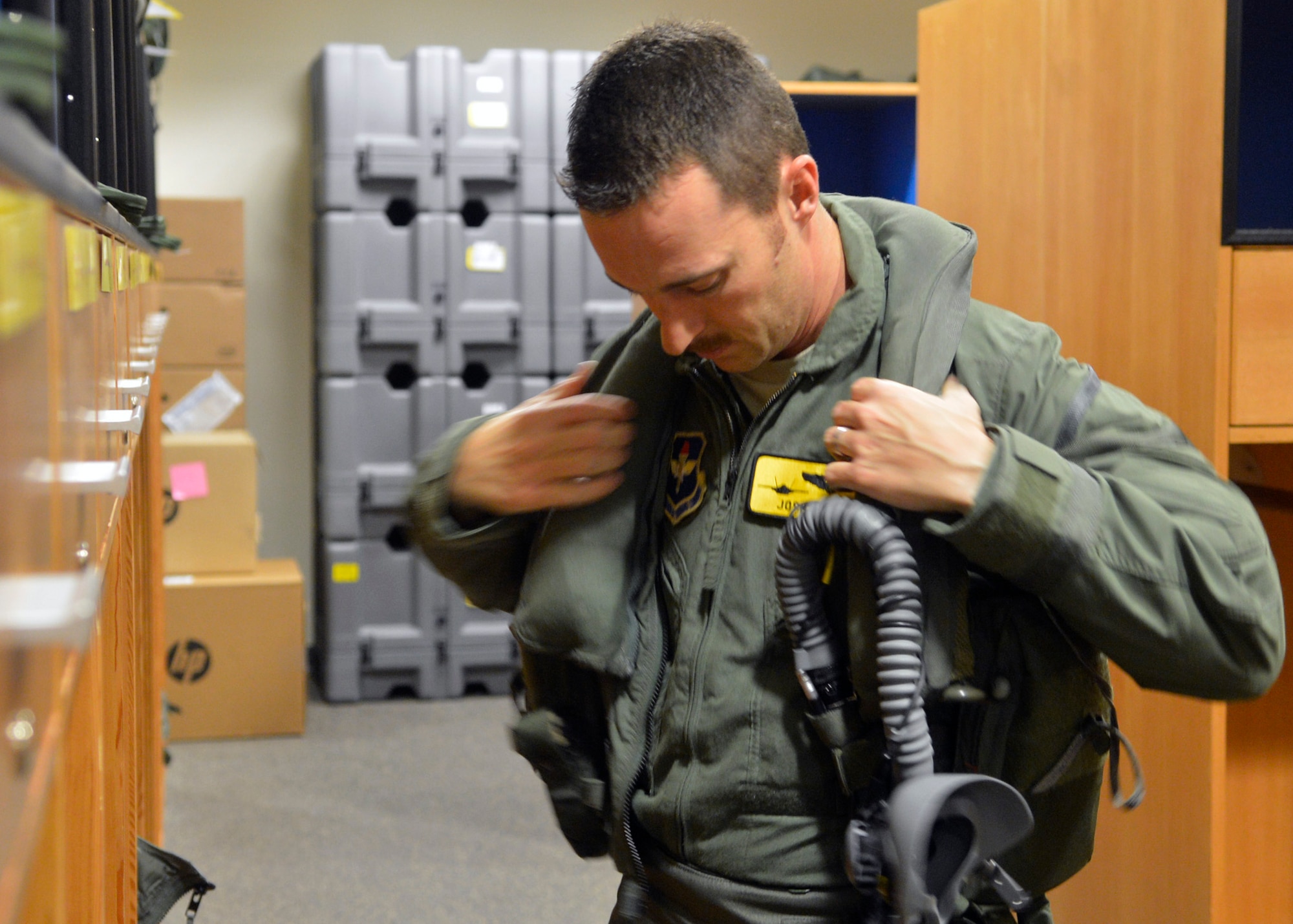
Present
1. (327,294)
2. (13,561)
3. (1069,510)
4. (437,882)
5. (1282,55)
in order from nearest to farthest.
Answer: (13,561) → (1069,510) → (1282,55) → (437,882) → (327,294)

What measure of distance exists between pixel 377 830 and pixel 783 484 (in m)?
2.44

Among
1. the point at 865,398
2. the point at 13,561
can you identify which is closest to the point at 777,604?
the point at 865,398

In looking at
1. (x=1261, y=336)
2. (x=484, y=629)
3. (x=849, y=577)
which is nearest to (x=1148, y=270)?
(x=1261, y=336)

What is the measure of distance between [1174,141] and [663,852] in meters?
1.25

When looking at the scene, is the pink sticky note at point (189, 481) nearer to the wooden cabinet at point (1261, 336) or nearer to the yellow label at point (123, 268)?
the yellow label at point (123, 268)

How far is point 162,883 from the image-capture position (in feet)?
4.80

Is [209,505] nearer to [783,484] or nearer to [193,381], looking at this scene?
[193,381]

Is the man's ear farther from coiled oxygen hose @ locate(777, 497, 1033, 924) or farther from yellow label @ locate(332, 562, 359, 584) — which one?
yellow label @ locate(332, 562, 359, 584)

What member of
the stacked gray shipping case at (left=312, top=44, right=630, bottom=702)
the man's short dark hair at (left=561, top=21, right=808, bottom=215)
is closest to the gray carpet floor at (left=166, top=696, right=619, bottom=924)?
the stacked gray shipping case at (left=312, top=44, right=630, bottom=702)

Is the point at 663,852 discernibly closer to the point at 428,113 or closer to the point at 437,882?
the point at 437,882

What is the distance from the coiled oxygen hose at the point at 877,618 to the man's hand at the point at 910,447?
28 mm

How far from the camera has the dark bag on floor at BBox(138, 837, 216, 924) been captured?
1.43 meters

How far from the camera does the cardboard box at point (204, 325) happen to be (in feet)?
14.1

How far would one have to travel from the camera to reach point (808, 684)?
1089 mm
